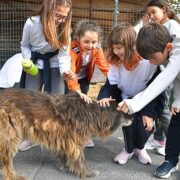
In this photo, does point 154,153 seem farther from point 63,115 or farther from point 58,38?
point 58,38

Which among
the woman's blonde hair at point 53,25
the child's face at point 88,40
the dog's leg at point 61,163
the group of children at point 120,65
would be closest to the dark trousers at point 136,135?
the group of children at point 120,65

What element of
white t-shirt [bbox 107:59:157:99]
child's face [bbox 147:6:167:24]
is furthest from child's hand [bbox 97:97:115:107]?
child's face [bbox 147:6:167:24]

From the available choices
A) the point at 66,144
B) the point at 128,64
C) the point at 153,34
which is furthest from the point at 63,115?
the point at 153,34

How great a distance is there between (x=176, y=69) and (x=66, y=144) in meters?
1.21

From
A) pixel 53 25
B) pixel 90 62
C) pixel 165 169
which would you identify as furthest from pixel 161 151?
pixel 53 25

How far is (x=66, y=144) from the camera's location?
3.45m

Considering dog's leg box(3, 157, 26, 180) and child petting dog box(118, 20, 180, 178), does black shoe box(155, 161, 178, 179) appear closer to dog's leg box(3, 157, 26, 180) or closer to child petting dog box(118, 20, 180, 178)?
child petting dog box(118, 20, 180, 178)

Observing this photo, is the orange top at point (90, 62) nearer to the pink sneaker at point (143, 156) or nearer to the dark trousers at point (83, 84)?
the dark trousers at point (83, 84)

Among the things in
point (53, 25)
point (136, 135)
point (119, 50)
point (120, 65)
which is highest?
point (53, 25)

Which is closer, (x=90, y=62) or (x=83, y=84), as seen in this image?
(x=90, y=62)

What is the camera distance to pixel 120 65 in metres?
3.76

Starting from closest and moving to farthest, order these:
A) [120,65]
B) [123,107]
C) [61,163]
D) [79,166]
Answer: [123,107] → [79,166] → [61,163] → [120,65]

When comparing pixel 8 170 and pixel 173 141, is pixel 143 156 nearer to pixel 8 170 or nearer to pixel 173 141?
pixel 173 141

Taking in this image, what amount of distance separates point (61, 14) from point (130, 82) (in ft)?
3.23
